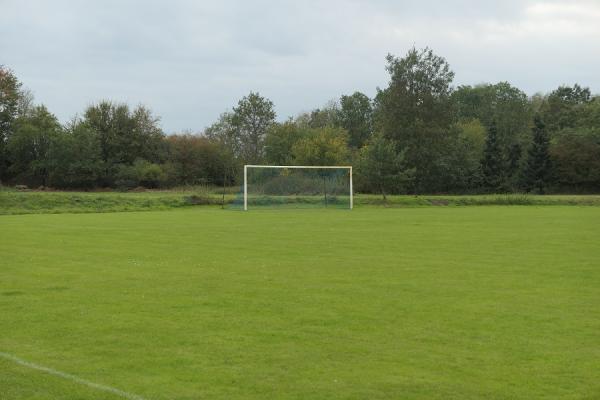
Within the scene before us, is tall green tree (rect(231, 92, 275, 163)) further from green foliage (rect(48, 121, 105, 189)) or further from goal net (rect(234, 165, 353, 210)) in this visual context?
goal net (rect(234, 165, 353, 210))

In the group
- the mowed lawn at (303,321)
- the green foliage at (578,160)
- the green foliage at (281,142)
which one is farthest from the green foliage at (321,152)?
the mowed lawn at (303,321)

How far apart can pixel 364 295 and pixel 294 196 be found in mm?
37676

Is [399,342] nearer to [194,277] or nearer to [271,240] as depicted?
[194,277]

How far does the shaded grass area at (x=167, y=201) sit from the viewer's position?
4600 centimetres

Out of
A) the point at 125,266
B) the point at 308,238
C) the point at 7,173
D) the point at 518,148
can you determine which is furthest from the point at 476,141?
the point at 125,266

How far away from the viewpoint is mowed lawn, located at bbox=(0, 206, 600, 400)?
23.1ft

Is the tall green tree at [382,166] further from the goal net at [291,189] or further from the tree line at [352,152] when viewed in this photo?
the goal net at [291,189]

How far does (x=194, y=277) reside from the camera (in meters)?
14.7

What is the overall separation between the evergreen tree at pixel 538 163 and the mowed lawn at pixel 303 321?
61.3m

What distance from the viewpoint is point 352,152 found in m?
80.4

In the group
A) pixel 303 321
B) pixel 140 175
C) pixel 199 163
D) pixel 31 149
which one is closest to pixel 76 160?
pixel 31 149

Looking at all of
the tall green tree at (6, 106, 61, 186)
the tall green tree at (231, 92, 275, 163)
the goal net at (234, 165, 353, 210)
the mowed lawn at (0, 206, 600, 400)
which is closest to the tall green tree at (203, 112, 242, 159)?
the tall green tree at (231, 92, 275, 163)

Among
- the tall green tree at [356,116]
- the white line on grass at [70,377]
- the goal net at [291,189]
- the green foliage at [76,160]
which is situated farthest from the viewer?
the tall green tree at [356,116]

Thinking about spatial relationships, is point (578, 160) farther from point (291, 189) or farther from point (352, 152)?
point (291, 189)
